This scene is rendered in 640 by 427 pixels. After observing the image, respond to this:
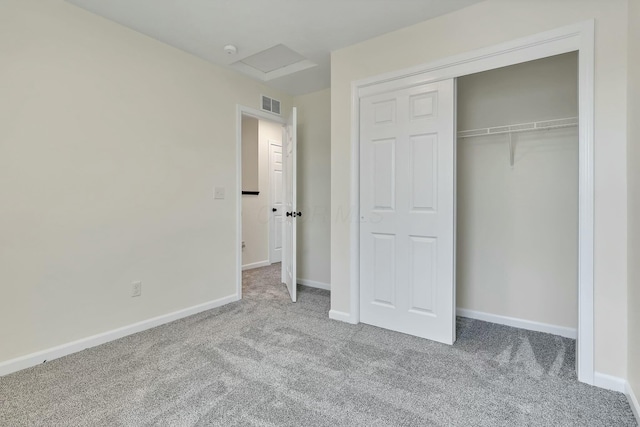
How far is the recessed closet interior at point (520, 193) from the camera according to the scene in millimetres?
2430

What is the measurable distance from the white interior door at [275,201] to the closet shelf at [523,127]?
3423 millimetres

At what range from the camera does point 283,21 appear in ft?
7.84

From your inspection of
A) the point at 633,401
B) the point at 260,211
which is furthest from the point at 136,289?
the point at 633,401

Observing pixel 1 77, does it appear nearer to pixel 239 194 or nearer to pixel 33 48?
pixel 33 48

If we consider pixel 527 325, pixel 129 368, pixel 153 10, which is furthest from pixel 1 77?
pixel 527 325

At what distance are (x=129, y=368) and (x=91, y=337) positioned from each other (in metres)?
0.58

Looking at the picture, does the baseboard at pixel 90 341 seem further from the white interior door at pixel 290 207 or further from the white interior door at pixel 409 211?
the white interior door at pixel 409 211

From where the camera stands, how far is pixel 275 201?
18.3 ft

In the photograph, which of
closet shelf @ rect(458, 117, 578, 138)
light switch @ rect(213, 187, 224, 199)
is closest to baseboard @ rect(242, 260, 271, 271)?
light switch @ rect(213, 187, 224, 199)

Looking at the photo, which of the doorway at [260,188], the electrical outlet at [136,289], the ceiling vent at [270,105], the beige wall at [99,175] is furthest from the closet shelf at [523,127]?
the electrical outlet at [136,289]

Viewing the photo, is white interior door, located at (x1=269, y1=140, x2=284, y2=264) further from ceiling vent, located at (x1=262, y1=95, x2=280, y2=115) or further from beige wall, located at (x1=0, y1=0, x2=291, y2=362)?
beige wall, located at (x1=0, y1=0, x2=291, y2=362)

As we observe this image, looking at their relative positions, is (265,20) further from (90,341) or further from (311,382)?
(90,341)

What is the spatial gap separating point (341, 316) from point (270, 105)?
255cm

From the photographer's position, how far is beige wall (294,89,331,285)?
3877 millimetres
